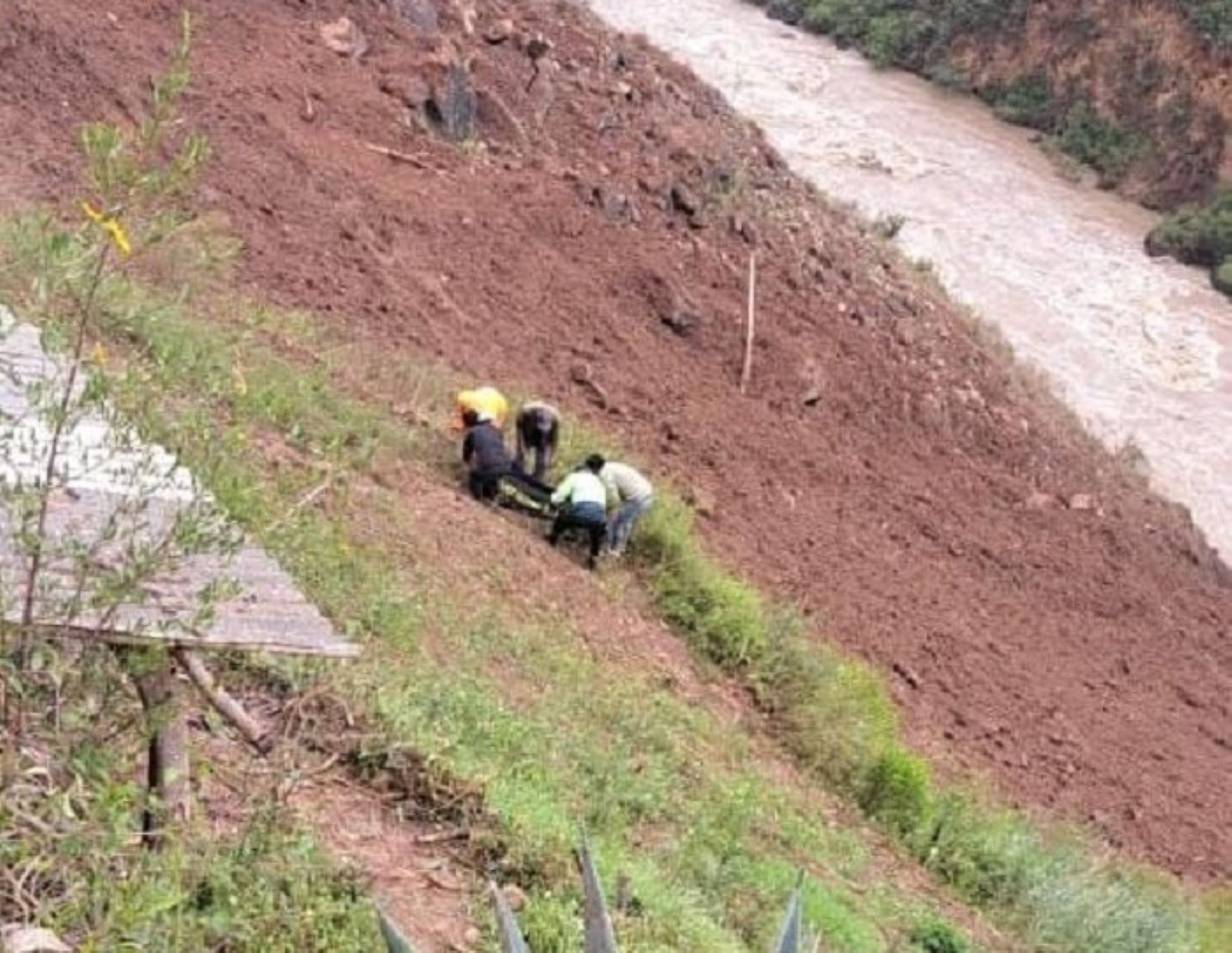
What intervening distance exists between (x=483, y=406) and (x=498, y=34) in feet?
19.2

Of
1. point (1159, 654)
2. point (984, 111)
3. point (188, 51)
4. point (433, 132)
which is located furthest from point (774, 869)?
point (984, 111)

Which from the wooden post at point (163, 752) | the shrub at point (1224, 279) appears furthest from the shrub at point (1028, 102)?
the wooden post at point (163, 752)

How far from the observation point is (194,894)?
404 centimetres

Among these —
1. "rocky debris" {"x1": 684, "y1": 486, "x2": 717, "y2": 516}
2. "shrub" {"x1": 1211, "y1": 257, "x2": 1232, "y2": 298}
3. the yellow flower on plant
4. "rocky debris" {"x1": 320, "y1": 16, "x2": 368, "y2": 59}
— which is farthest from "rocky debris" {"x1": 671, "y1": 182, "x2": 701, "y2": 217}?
"shrub" {"x1": 1211, "y1": 257, "x2": 1232, "y2": 298}

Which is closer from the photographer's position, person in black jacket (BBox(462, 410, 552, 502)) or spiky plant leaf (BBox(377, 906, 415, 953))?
spiky plant leaf (BBox(377, 906, 415, 953))

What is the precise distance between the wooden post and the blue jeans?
5.00 m

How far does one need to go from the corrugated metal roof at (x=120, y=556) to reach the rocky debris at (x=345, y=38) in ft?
30.3

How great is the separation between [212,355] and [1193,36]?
28212mm

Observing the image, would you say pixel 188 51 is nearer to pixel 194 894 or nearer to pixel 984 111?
pixel 194 894

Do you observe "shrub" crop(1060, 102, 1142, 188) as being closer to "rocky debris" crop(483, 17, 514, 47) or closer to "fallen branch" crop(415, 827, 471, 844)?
"rocky debris" crop(483, 17, 514, 47)

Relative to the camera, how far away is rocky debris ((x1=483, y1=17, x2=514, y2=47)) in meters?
13.9

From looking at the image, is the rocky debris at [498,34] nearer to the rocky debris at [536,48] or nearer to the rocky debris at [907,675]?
the rocky debris at [536,48]

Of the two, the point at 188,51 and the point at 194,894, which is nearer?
the point at 188,51

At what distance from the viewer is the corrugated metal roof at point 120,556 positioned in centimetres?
341
